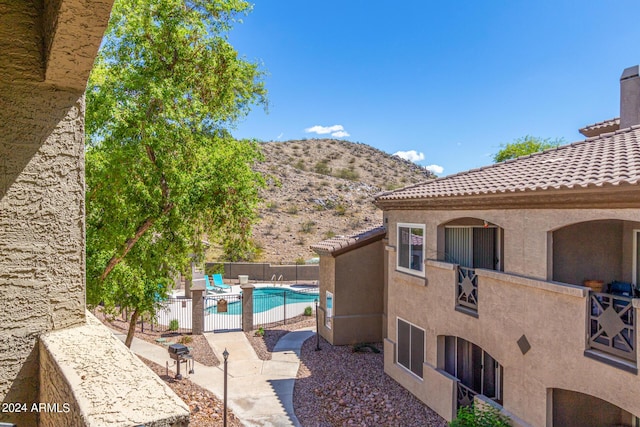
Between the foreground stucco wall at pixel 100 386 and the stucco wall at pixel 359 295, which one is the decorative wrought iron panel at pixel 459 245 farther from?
the foreground stucco wall at pixel 100 386

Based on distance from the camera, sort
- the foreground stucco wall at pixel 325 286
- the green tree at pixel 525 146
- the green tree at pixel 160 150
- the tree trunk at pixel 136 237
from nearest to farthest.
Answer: the green tree at pixel 160 150
the tree trunk at pixel 136 237
the foreground stucco wall at pixel 325 286
the green tree at pixel 525 146

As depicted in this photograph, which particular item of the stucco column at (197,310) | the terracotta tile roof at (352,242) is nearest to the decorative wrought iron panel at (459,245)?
the terracotta tile roof at (352,242)

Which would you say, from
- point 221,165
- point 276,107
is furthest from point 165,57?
point 276,107

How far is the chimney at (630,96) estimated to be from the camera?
1199 centimetres

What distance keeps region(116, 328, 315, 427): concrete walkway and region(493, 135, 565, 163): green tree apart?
24331 millimetres

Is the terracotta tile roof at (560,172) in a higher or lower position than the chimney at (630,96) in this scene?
lower

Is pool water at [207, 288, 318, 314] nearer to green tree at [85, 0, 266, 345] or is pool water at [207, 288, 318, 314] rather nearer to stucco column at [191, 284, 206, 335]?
stucco column at [191, 284, 206, 335]

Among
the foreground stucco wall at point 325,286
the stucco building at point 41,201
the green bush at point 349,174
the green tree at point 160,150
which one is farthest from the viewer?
the green bush at point 349,174

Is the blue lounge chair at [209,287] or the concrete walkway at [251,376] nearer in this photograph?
the concrete walkway at [251,376]

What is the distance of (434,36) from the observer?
108 feet

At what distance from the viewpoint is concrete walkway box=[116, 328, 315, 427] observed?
36.0 ft

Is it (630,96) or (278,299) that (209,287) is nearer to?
(278,299)

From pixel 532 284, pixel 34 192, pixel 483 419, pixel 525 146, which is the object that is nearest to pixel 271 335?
pixel 483 419

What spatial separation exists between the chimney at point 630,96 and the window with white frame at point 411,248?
7.33 m
